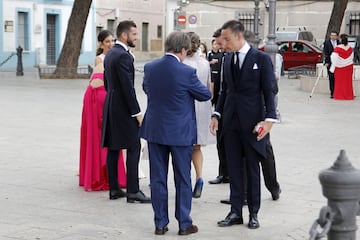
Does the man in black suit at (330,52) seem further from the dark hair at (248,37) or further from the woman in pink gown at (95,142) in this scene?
the dark hair at (248,37)

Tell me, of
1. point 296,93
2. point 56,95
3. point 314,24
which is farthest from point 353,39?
point 56,95

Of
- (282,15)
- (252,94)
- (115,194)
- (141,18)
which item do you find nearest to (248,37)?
(252,94)

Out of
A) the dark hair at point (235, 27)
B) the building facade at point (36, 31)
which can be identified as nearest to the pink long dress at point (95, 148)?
the dark hair at point (235, 27)

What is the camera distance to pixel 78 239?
6.75 meters

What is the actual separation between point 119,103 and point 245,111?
5.35ft

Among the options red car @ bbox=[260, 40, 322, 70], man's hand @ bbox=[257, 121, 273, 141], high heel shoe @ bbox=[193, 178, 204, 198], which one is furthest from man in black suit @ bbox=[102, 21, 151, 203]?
red car @ bbox=[260, 40, 322, 70]

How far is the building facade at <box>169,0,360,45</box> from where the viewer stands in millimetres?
44625

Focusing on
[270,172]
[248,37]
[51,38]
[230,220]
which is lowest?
[230,220]

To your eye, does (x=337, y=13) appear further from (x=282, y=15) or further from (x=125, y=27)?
(x=125, y=27)

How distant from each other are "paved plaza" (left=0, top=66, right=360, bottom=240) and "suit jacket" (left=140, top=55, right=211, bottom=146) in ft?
2.91

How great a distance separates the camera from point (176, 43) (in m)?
6.84

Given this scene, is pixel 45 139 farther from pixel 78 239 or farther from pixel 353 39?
pixel 353 39

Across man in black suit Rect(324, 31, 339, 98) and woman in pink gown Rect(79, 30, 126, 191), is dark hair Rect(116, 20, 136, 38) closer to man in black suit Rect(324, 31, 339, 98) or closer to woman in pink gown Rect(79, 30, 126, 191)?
woman in pink gown Rect(79, 30, 126, 191)

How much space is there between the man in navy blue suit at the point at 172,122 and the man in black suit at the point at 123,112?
1.09 metres
